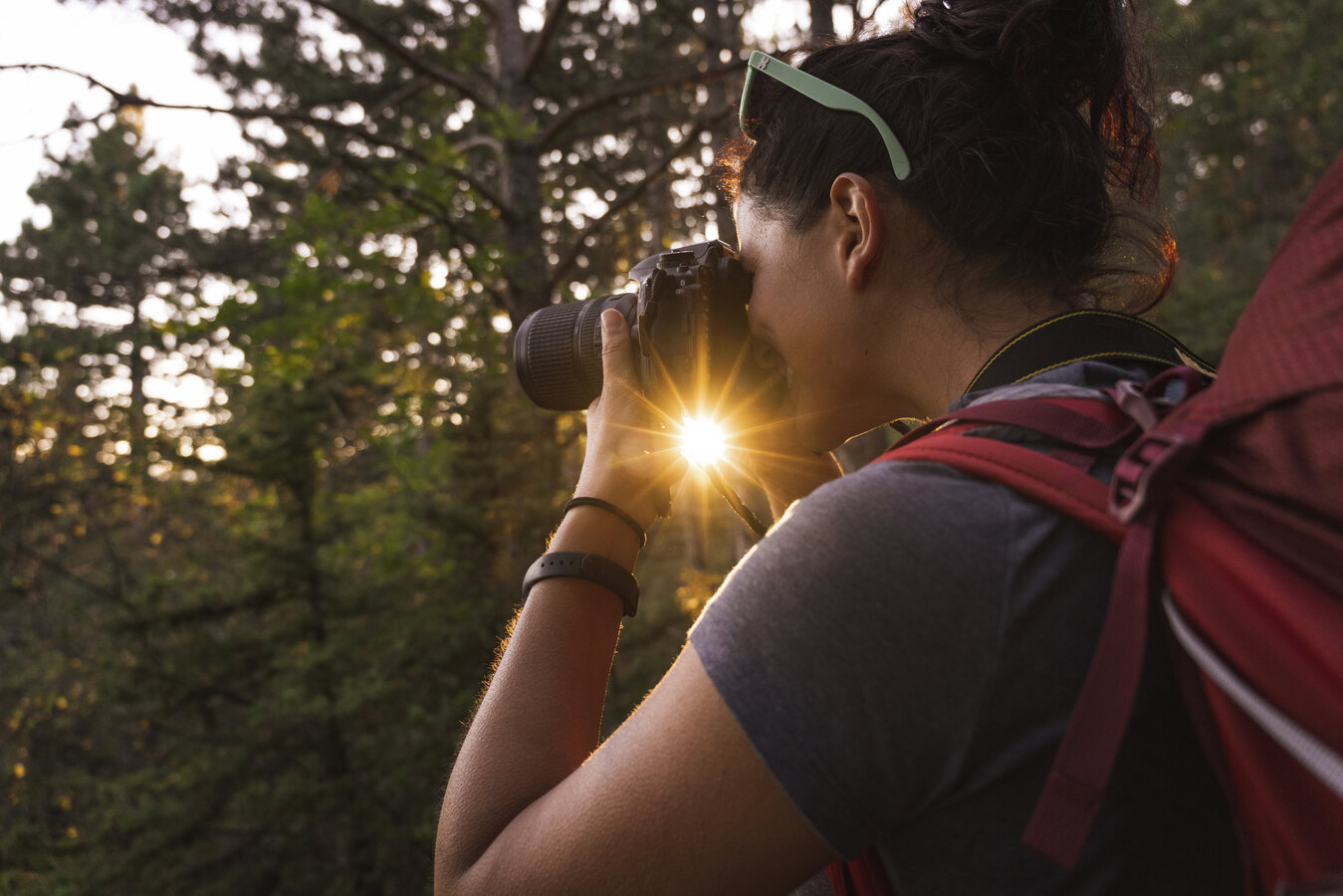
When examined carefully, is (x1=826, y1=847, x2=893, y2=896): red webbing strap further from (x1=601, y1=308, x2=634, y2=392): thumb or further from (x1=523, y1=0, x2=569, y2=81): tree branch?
(x1=523, y1=0, x2=569, y2=81): tree branch

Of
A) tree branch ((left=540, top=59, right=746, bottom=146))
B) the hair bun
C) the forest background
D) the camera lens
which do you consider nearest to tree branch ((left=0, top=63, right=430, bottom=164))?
the forest background

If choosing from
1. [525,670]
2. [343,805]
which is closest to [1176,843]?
[525,670]

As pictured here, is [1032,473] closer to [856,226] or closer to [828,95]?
[856,226]

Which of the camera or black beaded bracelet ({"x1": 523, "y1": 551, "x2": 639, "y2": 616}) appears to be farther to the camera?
the camera

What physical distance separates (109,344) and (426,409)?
46.7 feet

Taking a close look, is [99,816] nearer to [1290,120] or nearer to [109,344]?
[109,344]

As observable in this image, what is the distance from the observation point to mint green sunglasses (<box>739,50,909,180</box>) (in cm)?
104

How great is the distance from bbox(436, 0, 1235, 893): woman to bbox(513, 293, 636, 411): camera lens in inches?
9.7

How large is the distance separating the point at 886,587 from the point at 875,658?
0.18ft

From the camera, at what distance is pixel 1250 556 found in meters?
0.53

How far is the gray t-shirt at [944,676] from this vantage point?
25.2 inches

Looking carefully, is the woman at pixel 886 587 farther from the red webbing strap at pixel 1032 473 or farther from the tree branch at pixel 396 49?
the tree branch at pixel 396 49

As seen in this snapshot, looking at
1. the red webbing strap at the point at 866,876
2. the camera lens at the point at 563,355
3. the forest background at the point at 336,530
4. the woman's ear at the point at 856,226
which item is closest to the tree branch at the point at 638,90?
the forest background at the point at 336,530

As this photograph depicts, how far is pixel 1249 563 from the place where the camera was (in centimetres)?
53
